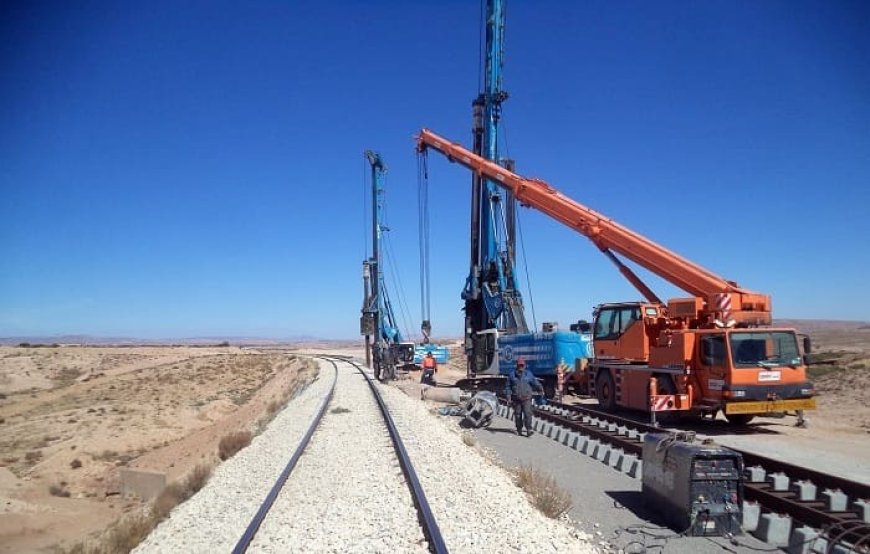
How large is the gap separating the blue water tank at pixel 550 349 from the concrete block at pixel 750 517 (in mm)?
13953

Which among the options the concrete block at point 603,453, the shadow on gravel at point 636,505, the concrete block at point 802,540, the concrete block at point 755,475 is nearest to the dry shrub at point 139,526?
the shadow on gravel at point 636,505

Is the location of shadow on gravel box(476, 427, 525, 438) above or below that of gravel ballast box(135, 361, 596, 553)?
above

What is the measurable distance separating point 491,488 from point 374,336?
31373 millimetres

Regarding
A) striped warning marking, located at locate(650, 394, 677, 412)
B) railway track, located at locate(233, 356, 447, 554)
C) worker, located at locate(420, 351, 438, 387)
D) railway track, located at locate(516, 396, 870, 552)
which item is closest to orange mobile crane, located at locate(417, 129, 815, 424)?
striped warning marking, located at locate(650, 394, 677, 412)

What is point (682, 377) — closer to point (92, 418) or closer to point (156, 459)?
point (156, 459)

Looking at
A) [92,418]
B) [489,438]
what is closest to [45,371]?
[92,418]

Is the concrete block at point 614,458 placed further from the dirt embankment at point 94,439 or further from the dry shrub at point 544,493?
the dirt embankment at point 94,439

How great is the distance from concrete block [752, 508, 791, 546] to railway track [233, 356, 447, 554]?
3.52m

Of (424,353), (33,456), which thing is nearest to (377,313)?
(424,353)

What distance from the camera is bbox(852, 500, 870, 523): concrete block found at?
7.27 meters

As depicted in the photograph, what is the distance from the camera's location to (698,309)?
15.1m

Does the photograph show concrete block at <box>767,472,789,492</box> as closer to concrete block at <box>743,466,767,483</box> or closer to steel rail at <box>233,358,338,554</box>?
concrete block at <box>743,466,767,483</box>

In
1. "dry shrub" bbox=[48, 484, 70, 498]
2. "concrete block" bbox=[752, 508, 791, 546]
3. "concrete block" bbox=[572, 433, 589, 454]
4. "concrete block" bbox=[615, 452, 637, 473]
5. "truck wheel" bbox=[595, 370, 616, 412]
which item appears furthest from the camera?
"truck wheel" bbox=[595, 370, 616, 412]

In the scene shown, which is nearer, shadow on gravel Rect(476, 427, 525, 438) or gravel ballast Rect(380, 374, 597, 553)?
gravel ballast Rect(380, 374, 597, 553)
